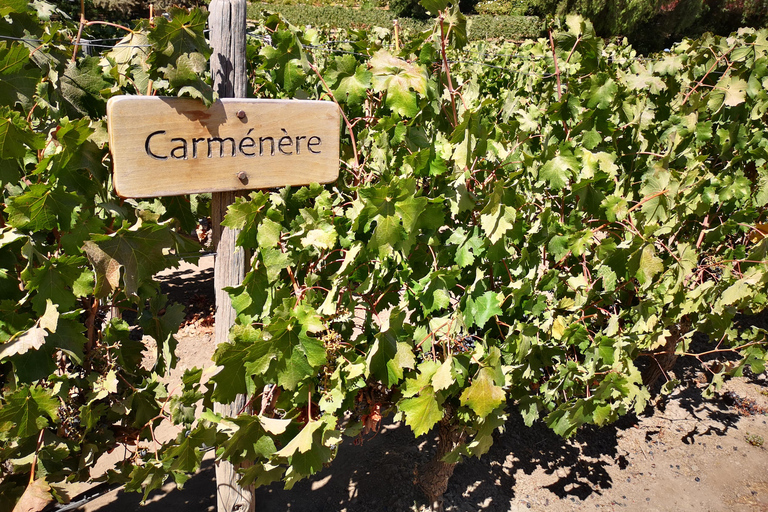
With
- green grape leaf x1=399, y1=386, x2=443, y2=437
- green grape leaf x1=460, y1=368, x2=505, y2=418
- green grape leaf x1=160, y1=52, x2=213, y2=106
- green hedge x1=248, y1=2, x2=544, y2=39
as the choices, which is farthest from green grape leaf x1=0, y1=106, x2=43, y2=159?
green hedge x1=248, y1=2, x2=544, y2=39

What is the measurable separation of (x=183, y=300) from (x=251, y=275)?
152 inches

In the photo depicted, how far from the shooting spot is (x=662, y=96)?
284cm

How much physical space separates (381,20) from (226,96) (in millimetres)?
41315

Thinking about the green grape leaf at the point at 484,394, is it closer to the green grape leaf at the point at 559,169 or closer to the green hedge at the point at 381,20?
the green grape leaf at the point at 559,169

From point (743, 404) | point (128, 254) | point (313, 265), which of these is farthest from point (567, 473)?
point (128, 254)

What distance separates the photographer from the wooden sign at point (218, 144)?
1346mm

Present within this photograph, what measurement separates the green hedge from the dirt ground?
31.1m

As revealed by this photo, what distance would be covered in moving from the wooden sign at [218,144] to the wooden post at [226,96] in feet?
0.45

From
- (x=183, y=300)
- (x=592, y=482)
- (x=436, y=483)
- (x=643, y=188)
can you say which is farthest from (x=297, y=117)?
(x=183, y=300)

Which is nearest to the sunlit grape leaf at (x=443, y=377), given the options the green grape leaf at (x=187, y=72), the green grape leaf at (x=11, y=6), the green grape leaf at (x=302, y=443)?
the green grape leaf at (x=302, y=443)

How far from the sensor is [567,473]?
10.7 feet

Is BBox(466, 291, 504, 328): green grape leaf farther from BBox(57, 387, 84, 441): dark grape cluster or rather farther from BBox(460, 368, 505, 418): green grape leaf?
BBox(57, 387, 84, 441): dark grape cluster

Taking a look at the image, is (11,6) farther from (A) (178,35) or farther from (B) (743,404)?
(B) (743,404)

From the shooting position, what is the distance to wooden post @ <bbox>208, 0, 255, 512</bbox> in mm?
1548
